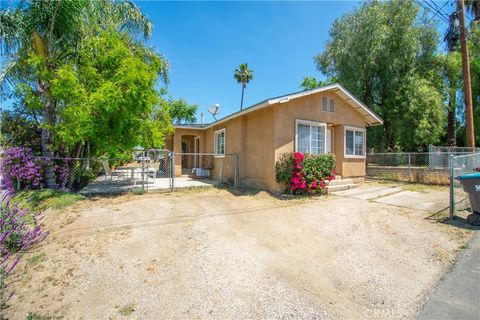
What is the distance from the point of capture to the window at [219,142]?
1283cm

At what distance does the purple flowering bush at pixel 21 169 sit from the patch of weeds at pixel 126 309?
7045mm

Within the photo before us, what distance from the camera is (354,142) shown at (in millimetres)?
12008

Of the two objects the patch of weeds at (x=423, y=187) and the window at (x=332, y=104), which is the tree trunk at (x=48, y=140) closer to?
the window at (x=332, y=104)

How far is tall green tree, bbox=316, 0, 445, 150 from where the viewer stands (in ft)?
51.5

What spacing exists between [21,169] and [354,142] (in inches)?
522

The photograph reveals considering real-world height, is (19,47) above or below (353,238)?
above

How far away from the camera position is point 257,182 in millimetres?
10039

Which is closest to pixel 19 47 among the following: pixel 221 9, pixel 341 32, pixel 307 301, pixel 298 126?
pixel 221 9

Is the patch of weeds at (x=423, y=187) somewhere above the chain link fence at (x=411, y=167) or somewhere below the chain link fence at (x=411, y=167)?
below

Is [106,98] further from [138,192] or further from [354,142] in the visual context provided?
[354,142]

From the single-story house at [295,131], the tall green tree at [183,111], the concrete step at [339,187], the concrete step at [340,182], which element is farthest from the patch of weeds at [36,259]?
the tall green tree at [183,111]

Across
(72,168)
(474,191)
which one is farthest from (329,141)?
(72,168)

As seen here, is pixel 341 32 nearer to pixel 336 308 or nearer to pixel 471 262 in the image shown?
pixel 471 262

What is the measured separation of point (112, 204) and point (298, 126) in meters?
7.03
